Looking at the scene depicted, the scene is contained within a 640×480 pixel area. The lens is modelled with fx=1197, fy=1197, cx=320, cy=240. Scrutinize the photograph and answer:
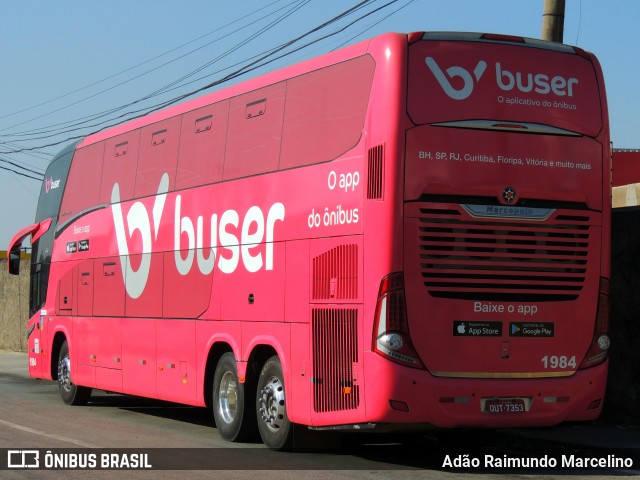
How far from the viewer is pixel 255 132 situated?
1395 cm

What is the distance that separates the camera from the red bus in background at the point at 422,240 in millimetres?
→ 11266

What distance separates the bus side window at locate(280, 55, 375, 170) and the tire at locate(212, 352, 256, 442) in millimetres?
2612

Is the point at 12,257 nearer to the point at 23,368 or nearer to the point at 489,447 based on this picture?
the point at 23,368

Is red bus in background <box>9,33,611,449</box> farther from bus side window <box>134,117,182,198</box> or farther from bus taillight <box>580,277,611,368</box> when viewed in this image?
bus side window <box>134,117,182,198</box>

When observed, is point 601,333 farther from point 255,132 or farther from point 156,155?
point 156,155

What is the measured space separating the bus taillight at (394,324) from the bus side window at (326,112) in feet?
5.09

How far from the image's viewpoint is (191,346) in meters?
15.2

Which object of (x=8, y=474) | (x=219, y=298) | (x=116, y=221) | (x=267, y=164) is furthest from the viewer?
(x=116, y=221)

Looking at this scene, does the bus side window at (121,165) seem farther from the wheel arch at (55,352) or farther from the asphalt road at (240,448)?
the asphalt road at (240,448)

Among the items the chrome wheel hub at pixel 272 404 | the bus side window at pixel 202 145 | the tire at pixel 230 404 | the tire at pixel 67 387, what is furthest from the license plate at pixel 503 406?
the tire at pixel 67 387

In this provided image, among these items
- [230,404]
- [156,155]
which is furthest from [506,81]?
[156,155]

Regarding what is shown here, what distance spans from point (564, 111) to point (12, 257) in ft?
40.1

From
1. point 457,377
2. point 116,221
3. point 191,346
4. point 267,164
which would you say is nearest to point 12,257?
point 116,221

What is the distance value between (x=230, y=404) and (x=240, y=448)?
3.04 ft
